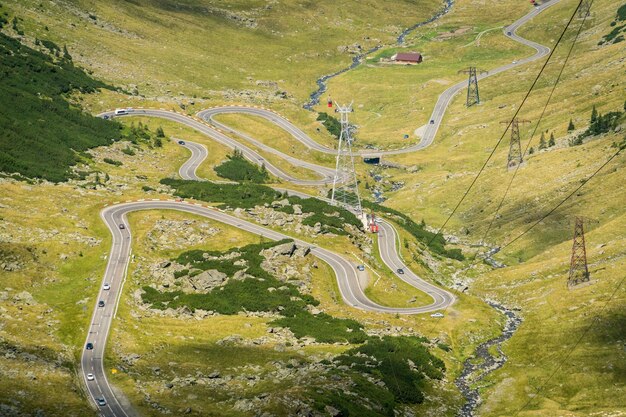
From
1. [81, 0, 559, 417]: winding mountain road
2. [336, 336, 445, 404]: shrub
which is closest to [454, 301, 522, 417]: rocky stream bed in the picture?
[336, 336, 445, 404]: shrub

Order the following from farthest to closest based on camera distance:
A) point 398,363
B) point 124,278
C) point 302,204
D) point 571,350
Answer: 1. point 302,204
2. point 124,278
3. point 571,350
4. point 398,363

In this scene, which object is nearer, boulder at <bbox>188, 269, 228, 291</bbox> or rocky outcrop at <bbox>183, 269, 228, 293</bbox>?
rocky outcrop at <bbox>183, 269, 228, 293</bbox>

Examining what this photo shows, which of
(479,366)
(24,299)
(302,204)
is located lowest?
(24,299)

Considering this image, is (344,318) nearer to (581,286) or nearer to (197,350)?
(197,350)

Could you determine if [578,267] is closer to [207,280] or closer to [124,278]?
[207,280]

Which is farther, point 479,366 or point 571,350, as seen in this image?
point 479,366

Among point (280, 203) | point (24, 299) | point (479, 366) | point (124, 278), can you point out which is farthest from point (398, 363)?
point (280, 203)

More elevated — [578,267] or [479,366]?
[578,267]

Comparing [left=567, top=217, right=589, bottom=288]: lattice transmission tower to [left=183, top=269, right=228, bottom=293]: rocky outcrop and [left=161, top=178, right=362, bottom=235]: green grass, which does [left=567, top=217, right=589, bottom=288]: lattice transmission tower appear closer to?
[left=161, top=178, right=362, bottom=235]: green grass

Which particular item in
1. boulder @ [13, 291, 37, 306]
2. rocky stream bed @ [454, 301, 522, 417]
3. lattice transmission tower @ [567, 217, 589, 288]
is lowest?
boulder @ [13, 291, 37, 306]

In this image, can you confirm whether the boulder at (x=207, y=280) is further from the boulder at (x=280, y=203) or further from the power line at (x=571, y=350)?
the power line at (x=571, y=350)

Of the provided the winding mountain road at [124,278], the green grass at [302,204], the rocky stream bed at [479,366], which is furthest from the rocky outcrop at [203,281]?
the rocky stream bed at [479,366]

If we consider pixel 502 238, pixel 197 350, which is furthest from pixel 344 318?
pixel 502 238
